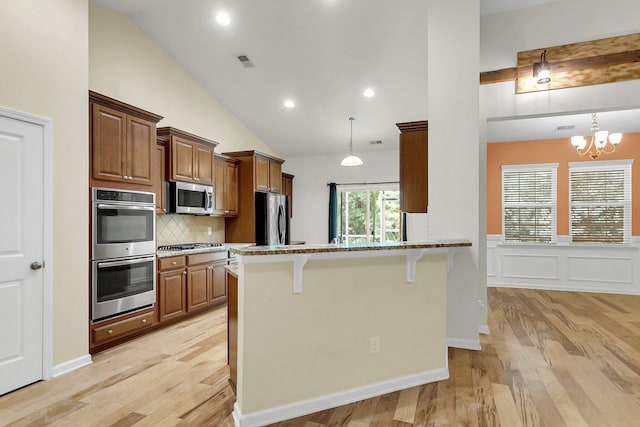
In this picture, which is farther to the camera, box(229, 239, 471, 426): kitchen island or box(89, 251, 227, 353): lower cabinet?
box(89, 251, 227, 353): lower cabinet

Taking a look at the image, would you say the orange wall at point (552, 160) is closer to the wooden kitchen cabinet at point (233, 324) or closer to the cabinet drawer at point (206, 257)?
the cabinet drawer at point (206, 257)

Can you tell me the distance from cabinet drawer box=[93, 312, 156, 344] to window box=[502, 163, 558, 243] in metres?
6.20

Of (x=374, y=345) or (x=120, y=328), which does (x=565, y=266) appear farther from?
(x=120, y=328)

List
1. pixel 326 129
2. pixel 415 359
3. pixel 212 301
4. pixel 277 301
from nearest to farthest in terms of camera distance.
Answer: pixel 277 301 < pixel 415 359 < pixel 212 301 < pixel 326 129

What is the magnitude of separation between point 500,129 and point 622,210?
2607 mm

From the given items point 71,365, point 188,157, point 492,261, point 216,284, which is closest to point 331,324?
point 71,365

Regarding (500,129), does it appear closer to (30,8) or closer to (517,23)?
(517,23)

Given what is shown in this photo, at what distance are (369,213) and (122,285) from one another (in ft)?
17.7

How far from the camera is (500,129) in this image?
6.16 m

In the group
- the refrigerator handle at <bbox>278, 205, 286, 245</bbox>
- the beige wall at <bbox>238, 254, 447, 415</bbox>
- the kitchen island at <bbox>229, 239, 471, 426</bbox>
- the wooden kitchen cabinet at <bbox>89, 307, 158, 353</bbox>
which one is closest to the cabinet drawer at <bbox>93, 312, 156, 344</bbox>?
the wooden kitchen cabinet at <bbox>89, 307, 158, 353</bbox>

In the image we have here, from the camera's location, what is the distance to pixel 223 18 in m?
4.59

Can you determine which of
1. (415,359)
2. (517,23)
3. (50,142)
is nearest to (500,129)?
(517,23)

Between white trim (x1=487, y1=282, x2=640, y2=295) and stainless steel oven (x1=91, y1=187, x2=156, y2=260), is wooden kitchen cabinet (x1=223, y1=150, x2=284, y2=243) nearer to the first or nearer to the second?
stainless steel oven (x1=91, y1=187, x2=156, y2=260)

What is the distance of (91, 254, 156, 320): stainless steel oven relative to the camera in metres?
3.38
